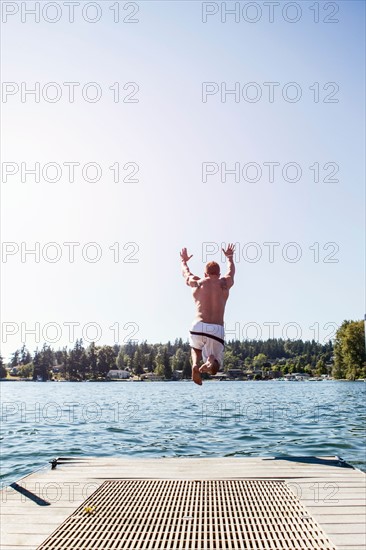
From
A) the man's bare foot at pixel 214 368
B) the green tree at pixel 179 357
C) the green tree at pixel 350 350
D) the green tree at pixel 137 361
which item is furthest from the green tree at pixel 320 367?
the man's bare foot at pixel 214 368

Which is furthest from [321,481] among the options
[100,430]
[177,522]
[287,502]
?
[100,430]

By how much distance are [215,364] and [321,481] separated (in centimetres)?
624

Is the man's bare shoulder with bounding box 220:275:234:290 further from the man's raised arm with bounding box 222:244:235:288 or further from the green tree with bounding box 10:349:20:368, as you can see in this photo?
the green tree with bounding box 10:349:20:368

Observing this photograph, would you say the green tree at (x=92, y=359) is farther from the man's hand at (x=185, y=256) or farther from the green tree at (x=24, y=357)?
the man's hand at (x=185, y=256)

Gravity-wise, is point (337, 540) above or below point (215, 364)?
below

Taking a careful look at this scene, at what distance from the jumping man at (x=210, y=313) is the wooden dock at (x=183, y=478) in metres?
2.98

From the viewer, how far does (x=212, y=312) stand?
6074mm

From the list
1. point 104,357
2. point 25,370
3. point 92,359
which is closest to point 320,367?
point 104,357

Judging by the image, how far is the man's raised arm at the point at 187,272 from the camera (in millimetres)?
6143

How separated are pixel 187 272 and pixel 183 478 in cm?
669

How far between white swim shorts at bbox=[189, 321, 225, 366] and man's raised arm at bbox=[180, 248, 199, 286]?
1.51 feet

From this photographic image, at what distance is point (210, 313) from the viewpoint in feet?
20.0

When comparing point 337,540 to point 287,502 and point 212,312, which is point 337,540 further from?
point 212,312

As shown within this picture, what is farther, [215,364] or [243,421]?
[243,421]
